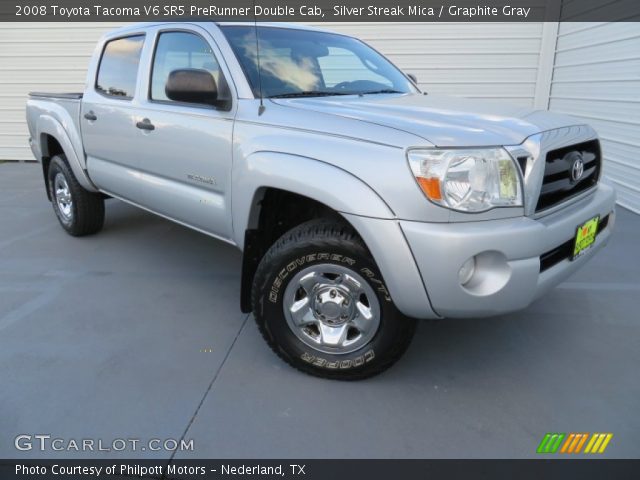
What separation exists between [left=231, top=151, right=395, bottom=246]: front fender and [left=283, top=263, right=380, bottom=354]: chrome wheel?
0.37m

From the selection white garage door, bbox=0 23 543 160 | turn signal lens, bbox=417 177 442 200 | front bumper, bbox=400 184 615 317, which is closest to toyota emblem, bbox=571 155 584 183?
front bumper, bbox=400 184 615 317

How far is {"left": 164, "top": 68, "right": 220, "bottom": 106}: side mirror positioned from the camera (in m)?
2.50

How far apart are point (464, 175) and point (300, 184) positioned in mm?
735

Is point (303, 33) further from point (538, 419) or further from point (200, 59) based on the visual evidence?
point (538, 419)

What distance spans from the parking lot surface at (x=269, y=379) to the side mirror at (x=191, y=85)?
55.3 inches

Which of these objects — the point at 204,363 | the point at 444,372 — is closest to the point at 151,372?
the point at 204,363

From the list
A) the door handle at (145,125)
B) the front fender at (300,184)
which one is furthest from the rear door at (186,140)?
the front fender at (300,184)

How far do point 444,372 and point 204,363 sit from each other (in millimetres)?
1306

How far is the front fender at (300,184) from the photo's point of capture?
2018 millimetres

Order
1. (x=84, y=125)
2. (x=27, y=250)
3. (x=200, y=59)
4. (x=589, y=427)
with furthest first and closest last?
(x=27, y=250), (x=84, y=125), (x=200, y=59), (x=589, y=427)

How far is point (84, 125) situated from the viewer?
401 cm

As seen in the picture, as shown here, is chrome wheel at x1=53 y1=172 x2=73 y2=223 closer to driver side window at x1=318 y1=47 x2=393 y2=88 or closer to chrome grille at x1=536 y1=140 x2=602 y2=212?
driver side window at x1=318 y1=47 x2=393 y2=88
